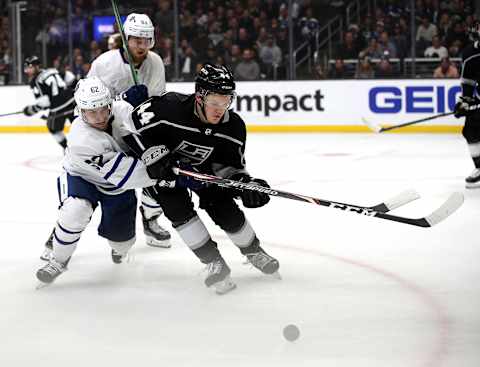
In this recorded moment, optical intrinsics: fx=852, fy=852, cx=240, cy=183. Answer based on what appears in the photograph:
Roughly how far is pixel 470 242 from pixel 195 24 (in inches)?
267

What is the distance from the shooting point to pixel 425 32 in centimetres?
900

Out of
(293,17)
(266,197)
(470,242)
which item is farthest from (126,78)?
(293,17)

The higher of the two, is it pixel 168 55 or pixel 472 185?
pixel 168 55

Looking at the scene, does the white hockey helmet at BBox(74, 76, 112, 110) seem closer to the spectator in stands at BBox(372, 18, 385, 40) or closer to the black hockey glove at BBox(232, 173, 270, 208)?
the black hockey glove at BBox(232, 173, 270, 208)


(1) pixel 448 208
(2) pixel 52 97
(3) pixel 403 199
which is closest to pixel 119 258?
(3) pixel 403 199

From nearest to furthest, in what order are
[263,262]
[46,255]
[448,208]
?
[448,208]
[263,262]
[46,255]

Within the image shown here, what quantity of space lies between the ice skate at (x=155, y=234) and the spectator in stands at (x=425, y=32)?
5.99 m

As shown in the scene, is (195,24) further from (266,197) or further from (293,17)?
(266,197)

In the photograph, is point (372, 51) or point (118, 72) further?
point (372, 51)

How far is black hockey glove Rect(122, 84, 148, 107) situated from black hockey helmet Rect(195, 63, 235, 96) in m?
0.82

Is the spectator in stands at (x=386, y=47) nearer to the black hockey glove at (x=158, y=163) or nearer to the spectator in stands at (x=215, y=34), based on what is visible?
the spectator in stands at (x=215, y=34)

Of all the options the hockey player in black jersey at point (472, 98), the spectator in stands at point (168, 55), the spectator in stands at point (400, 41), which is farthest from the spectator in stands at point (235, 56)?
the hockey player in black jersey at point (472, 98)

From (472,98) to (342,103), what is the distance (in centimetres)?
397

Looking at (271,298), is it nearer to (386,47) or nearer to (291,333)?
(291,333)
